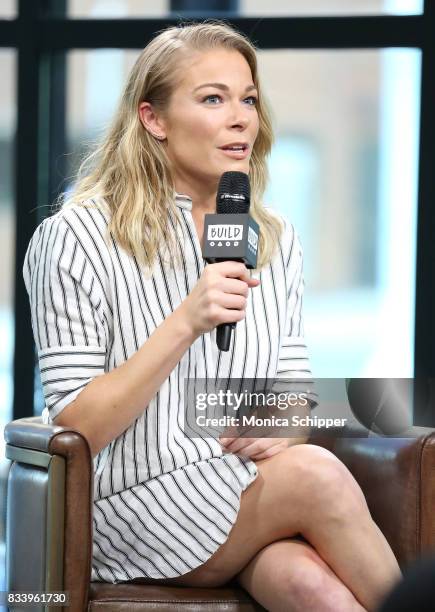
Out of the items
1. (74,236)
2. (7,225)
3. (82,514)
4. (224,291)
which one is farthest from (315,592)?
(7,225)

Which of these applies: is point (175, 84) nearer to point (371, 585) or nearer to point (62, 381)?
point (62, 381)

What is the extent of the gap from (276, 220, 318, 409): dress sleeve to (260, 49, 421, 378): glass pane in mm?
2016

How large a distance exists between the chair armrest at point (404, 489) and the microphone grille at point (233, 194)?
0.52 meters

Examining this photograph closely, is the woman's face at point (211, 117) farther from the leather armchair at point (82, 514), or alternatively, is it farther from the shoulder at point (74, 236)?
the leather armchair at point (82, 514)

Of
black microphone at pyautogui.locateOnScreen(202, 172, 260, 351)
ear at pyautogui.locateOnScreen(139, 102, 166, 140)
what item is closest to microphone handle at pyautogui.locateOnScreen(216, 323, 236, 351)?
→ black microphone at pyautogui.locateOnScreen(202, 172, 260, 351)

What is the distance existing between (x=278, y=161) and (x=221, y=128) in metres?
2.29

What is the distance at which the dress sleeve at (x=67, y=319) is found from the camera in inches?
68.0

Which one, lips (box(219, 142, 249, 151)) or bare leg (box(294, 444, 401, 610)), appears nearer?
bare leg (box(294, 444, 401, 610))

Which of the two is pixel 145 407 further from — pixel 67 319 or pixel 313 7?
pixel 313 7

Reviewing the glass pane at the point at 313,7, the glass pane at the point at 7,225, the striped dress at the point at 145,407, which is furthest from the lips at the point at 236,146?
the glass pane at the point at 7,225

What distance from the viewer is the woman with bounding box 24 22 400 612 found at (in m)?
1.64

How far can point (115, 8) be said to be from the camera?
411cm

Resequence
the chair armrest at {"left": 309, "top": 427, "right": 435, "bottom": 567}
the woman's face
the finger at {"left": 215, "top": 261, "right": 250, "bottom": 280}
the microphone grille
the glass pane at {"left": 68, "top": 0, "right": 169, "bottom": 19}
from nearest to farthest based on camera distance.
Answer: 1. the finger at {"left": 215, "top": 261, "right": 250, "bottom": 280}
2. the microphone grille
3. the chair armrest at {"left": 309, "top": 427, "right": 435, "bottom": 567}
4. the woman's face
5. the glass pane at {"left": 68, "top": 0, "right": 169, "bottom": 19}

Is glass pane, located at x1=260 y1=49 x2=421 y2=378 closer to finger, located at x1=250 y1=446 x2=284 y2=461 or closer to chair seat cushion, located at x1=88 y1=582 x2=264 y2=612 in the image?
finger, located at x1=250 y1=446 x2=284 y2=461
